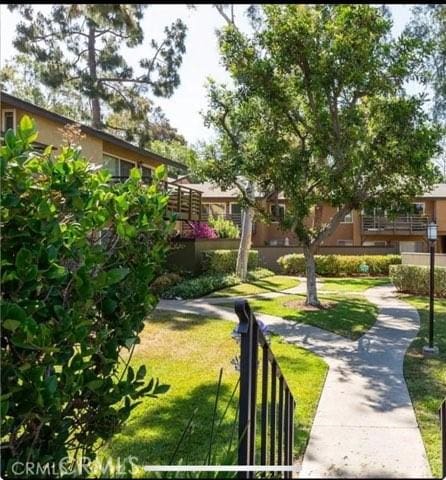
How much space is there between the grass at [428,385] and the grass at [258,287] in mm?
5080

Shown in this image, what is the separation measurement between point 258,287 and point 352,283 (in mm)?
3600

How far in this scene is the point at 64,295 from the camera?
1662 mm

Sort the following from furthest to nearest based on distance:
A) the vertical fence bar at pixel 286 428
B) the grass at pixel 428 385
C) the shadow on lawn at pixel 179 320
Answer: the shadow on lawn at pixel 179 320 < the grass at pixel 428 385 < the vertical fence bar at pixel 286 428

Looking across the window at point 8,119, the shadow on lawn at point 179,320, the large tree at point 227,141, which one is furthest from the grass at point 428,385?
the window at point 8,119

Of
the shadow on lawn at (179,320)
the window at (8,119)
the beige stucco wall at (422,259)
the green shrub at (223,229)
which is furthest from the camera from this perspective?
the green shrub at (223,229)

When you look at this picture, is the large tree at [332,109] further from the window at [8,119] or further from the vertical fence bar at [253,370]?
the vertical fence bar at [253,370]

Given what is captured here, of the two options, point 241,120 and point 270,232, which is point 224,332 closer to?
point 241,120

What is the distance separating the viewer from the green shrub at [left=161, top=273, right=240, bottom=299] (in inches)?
455

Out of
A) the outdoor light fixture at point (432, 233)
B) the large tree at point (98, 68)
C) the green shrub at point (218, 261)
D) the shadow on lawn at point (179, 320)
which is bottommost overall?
the shadow on lawn at point (179, 320)

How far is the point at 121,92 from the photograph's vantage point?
56.9 feet

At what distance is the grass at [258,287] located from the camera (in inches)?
475

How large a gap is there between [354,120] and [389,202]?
199 centimetres

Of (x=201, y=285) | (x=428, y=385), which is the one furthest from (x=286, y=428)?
(x=201, y=285)

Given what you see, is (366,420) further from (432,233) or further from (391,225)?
(391,225)
